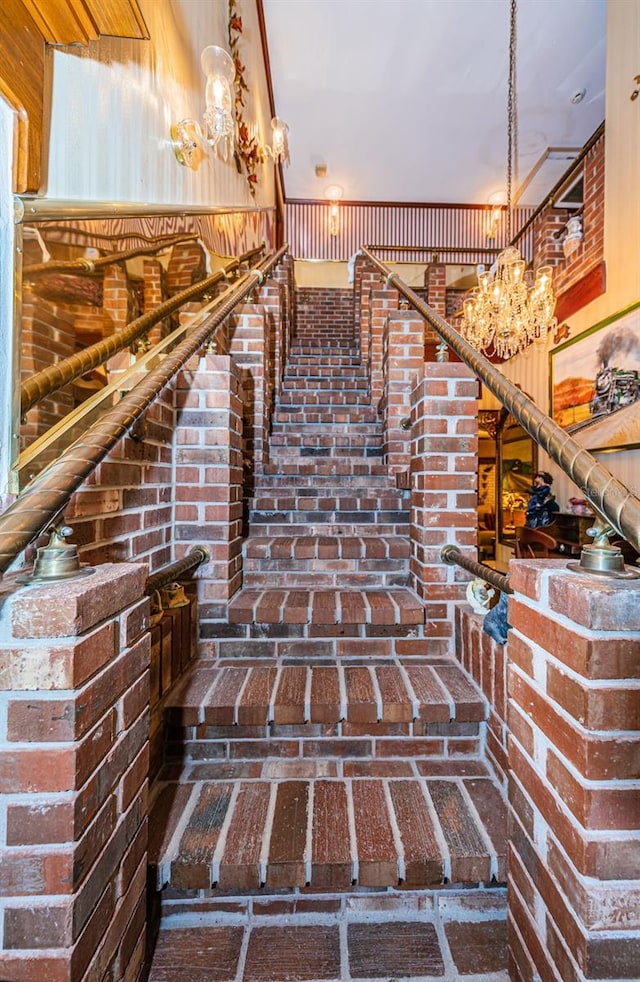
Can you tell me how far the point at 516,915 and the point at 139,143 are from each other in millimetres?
2624

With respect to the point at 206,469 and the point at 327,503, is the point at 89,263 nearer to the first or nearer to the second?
the point at 206,469

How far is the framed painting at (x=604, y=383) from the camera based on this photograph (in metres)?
3.17

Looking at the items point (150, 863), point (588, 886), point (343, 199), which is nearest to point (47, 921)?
point (150, 863)

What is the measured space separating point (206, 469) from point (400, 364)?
1548 millimetres

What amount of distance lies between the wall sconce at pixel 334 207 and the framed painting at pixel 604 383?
4.71m

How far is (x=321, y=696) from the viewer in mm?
1188

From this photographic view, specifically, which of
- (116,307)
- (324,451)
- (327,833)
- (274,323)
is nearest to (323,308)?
(274,323)

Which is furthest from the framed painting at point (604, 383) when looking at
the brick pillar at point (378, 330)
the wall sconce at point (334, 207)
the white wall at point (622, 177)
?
the wall sconce at point (334, 207)

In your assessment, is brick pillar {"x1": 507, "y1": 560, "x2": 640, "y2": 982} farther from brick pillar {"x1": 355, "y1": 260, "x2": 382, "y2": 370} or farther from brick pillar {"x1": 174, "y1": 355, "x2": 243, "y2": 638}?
brick pillar {"x1": 355, "y1": 260, "x2": 382, "y2": 370}

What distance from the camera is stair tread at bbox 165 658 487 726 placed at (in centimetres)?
114

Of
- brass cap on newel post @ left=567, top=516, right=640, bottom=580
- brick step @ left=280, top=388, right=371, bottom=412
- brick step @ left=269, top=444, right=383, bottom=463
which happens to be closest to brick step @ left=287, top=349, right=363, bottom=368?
brick step @ left=280, top=388, right=371, bottom=412

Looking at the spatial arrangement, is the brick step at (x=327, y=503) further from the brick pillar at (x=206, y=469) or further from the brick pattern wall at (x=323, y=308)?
the brick pattern wall at (x=323, y=308)

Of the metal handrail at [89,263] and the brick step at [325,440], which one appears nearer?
the metal handrail at [89,263]

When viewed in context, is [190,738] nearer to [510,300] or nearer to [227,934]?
[227,934]
